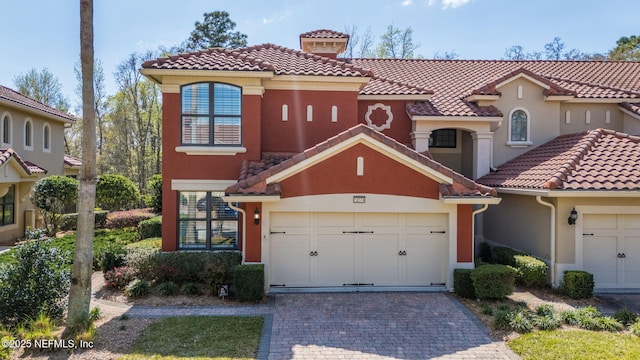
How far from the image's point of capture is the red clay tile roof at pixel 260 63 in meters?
11.9

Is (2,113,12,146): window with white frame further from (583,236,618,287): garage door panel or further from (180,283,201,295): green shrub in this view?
(583,236,618,287): garage door panel

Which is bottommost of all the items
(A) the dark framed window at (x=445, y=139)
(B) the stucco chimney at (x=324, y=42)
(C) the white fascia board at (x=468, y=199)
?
(C) the white fascia board at (x=468, y=199)

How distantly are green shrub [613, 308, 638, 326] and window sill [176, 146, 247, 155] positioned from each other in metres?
10.6

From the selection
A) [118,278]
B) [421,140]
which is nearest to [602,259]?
[421,140]

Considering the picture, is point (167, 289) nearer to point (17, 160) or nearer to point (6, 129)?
point (17, 160)

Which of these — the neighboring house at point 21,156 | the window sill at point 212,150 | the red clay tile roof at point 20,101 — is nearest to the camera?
the window sill at point 212,150

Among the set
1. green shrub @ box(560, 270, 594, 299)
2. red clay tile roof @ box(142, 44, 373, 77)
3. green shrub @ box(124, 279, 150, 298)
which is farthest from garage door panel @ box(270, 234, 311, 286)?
green shrub @ box(560, 270, 594, 299)

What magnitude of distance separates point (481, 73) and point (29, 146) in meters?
23.6

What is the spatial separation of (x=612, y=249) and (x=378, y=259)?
681cm

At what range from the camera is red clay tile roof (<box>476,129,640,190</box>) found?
10688mm

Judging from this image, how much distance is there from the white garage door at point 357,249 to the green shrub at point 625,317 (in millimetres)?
4018

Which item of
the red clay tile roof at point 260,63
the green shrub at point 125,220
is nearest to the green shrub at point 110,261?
the red clay tile roof at point 260,63

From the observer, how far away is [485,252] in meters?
13.9

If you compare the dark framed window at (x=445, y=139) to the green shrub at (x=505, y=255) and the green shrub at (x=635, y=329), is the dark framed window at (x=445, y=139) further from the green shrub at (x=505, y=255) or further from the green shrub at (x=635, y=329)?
the green shrub at (x=635, y=329)
